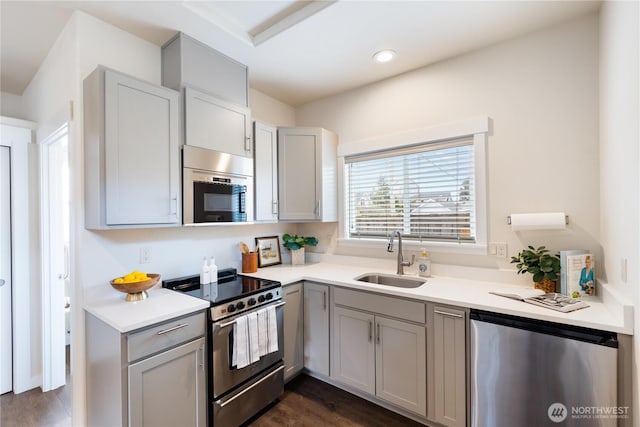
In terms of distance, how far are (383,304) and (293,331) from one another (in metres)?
0.85

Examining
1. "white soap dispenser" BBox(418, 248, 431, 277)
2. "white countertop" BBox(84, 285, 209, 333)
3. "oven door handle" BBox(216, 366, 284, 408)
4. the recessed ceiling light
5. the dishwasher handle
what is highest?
the recessed ceiling light

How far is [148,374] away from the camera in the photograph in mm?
1485

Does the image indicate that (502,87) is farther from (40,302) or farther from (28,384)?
(28,384)

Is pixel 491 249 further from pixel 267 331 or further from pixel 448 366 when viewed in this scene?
pixel 267 331

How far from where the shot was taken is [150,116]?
6.02 ft

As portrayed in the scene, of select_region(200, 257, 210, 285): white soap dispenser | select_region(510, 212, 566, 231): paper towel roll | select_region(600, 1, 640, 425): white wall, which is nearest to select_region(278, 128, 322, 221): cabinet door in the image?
select_region(200, 257, 210, 285): white soap dispenser

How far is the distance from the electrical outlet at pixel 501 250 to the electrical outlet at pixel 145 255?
8.50 ft

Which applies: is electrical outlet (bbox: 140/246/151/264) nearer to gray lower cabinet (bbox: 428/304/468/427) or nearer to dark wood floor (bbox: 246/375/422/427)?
dark wood floor (bbox: 246/375/422/427)

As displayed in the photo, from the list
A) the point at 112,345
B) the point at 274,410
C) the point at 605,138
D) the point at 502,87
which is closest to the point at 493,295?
the point at 605,138

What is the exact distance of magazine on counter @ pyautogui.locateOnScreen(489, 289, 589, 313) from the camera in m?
1.54

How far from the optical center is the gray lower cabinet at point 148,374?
4.68 ft

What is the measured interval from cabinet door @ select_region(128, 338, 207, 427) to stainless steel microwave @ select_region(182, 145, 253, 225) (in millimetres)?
860

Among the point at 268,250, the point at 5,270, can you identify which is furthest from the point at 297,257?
the point at 5,270

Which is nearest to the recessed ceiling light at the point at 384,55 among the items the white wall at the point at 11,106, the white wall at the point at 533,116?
the white wall at the point at 533,116
